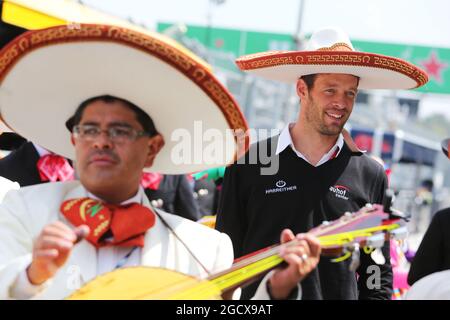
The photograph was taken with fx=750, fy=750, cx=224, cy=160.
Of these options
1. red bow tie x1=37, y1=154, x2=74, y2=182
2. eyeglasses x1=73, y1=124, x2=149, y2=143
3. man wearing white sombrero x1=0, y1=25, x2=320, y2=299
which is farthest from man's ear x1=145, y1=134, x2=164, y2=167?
red bow tie x1=37, y1=154, x2=74, y2=182

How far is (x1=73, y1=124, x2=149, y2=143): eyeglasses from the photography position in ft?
8.63

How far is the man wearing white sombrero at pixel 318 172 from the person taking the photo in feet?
12.2

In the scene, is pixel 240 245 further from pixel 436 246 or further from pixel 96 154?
pixel 96 154

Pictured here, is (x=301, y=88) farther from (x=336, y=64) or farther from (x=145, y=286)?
(x=145, y=286)

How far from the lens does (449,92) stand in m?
22.3

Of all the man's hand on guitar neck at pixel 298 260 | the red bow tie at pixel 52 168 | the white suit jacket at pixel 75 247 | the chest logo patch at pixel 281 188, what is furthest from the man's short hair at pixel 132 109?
the red bow tie at pixel 52 168

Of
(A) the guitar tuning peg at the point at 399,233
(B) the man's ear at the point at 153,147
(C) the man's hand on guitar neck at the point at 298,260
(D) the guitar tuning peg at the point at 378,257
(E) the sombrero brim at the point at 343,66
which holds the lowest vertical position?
(D) the guitar tuning peg at the point at 378,257

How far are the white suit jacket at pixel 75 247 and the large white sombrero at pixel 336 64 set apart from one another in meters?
1.40

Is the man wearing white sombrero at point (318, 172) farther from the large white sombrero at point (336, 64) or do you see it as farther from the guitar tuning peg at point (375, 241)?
the guitar tuning peg at point (375, 241)

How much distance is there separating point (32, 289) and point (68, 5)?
2.69 metres

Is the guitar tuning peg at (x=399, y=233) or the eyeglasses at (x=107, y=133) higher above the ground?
the eyeglasses at (x=107, y=133)

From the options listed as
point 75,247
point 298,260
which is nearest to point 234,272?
point 298,260

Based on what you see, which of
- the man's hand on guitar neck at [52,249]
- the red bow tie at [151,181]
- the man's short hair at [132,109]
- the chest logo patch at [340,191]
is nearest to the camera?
the man's hand on guitar neck at [52,249]
